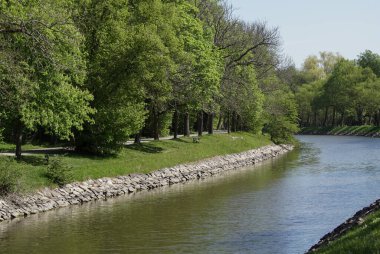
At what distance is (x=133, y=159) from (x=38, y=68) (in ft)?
44.9

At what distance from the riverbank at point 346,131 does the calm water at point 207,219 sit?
7373 cm

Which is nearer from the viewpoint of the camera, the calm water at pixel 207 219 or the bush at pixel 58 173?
the calm water at pixel 207 219

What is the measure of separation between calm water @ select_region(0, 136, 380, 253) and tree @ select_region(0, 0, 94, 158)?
567 centimetres

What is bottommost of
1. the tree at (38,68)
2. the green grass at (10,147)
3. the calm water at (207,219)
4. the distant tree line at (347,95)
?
the calm water at (207,219)

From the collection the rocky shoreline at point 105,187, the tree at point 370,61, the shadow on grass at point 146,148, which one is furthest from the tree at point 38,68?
the tree at point 370,61

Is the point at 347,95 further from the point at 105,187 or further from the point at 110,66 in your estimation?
the point at 105,187

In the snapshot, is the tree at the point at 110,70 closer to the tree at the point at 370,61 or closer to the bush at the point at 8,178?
the bush at the point at 8,178

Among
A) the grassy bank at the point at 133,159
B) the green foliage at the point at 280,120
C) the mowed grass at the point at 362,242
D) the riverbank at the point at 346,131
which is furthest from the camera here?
the riverbank at the point at 346,131

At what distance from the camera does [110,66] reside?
3888 cm

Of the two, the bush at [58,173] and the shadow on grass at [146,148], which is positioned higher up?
the shadow on grass at [146,148]

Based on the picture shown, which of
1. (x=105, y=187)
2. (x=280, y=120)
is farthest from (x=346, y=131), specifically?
(x=105, y=187)

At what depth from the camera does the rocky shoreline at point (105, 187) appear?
2772 cm

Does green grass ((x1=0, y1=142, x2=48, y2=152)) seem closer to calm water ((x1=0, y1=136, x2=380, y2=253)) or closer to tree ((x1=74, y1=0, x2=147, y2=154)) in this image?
Answer: tree ((x1=74, y1=0, x2=147, y2=154))

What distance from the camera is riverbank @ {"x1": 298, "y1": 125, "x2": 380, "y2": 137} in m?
112
